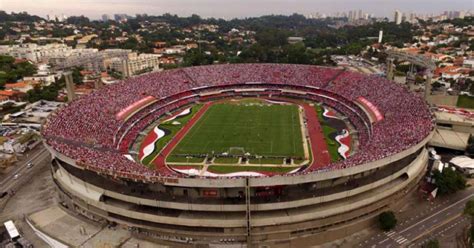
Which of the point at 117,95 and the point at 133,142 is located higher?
the point at 117,95

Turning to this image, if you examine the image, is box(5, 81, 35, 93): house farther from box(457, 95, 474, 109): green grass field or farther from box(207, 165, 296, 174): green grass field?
box(457, 95, 474, 109): green grass field

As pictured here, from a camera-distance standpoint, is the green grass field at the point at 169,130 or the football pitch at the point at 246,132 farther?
the football pitch at the point at 246,132

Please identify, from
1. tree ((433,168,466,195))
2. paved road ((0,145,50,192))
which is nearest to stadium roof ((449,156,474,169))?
tree ((433,168,466,195))

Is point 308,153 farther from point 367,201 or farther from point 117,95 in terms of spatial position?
point 117,95

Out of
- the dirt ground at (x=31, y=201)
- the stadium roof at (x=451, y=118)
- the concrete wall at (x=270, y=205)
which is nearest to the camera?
the concrete wall at (x=270, y=205)

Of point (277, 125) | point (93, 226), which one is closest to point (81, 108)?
point (93, 226)

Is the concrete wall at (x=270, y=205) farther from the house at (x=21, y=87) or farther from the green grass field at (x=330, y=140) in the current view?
the house at (x=21, y=87)

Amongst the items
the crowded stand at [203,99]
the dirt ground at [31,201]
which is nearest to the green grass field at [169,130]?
the crowded stand at [203,99]
